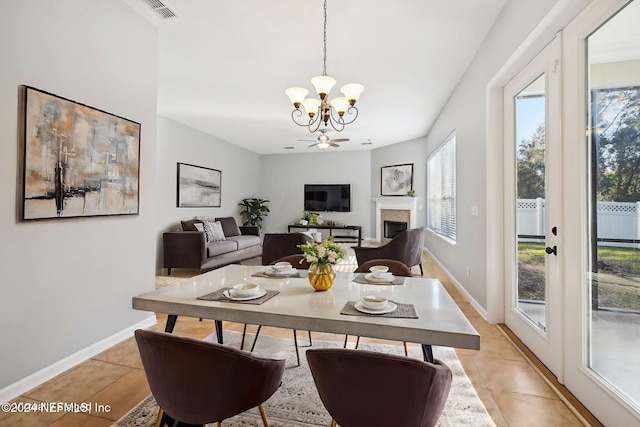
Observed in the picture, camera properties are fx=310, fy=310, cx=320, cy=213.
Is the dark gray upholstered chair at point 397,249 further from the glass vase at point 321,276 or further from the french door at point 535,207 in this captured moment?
the glass vase at point 321,276

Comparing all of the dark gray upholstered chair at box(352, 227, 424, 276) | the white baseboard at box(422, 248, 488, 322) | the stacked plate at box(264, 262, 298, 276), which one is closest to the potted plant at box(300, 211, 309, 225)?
the white baseboard at box(422, 248, 488, 322)

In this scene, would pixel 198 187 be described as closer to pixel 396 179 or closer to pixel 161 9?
pixel 161 9

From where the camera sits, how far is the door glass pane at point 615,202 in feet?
4.60

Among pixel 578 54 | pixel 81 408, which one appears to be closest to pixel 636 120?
pixel 578 54

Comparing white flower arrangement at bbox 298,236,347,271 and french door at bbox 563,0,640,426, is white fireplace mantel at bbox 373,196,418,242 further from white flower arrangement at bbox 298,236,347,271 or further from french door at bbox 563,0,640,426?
white flower arrangement at bbox 298,236,347,271

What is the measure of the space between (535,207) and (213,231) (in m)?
4.86

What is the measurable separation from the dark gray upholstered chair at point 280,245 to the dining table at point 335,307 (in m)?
2.06

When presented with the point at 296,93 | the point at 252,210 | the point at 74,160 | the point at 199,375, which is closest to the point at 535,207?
the point at 296,93

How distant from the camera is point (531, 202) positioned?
7.90 feet

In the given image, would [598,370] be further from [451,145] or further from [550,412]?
[451,145]

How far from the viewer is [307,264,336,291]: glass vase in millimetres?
1646

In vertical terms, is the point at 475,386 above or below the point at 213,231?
below

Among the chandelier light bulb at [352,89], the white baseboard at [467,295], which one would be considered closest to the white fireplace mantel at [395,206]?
the white baseboard at [467,295]

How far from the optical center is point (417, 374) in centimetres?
89
